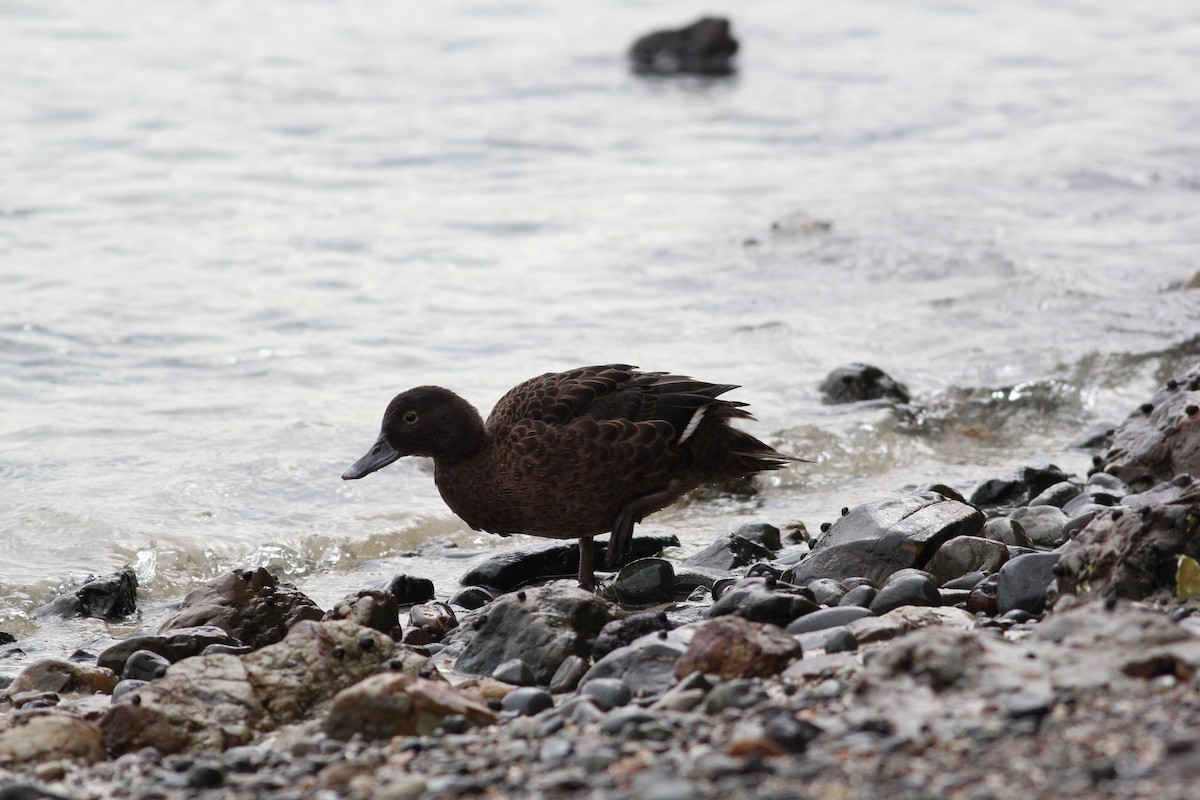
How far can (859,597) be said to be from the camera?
5680 mm

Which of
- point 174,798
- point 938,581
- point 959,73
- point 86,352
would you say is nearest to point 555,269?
point 86,352

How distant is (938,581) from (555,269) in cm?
770

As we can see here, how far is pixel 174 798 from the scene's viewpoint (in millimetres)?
3949

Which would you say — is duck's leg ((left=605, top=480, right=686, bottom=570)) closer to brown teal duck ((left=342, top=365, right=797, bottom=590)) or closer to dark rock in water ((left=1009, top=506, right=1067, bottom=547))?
brown teal duck ((left=342, top=365, right=797, bottom=590))

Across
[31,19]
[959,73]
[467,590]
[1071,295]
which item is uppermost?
[31,19]

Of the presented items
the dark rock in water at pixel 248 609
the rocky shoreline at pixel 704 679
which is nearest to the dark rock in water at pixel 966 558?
the rocky shoreline at pixel 704 679

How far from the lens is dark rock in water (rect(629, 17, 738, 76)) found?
2328cm

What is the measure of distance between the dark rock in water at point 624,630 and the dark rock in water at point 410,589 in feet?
5.48

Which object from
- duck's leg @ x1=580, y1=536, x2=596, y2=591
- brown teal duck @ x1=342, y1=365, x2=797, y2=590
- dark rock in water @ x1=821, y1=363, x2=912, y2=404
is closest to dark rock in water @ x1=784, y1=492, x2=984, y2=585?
brown teal duck @ x1=342, y1=365, x2=797, y2=590

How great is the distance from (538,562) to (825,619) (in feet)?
7.36

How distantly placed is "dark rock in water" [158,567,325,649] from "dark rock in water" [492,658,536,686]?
1.15 metres

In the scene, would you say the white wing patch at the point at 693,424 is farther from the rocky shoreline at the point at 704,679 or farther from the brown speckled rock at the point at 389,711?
the brown speckled rock at the point at 389,711

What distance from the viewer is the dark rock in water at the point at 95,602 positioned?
682 cm

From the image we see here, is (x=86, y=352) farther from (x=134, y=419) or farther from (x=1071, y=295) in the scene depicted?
(x=1071, y=295)
